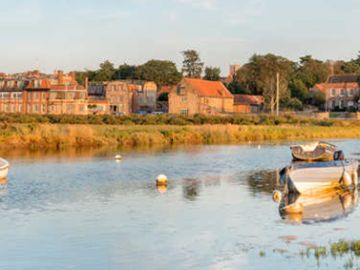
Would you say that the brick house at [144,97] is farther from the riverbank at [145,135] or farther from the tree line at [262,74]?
the riverbank at [145,135]

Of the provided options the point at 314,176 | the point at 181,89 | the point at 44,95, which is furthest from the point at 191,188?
the point at 44,95

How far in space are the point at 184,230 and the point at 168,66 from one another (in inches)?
5513

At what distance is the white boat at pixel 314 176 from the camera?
31.3 metres

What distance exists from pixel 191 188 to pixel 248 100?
9640 cm

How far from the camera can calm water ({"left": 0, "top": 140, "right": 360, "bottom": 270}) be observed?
19.6m

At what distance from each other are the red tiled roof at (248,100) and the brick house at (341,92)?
12574 mm

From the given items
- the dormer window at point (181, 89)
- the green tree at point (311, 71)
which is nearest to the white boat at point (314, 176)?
the dormer window at point (181, 89)

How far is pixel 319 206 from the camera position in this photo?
2920 centimetres

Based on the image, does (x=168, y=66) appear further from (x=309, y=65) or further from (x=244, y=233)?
(x=244, y=233)

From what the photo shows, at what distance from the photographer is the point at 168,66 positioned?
162500 mm

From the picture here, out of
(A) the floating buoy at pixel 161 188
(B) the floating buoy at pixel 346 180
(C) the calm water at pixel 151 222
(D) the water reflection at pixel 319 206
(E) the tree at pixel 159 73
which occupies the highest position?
(E) the tree at pixel 159 73

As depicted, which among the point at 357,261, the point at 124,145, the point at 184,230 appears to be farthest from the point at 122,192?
the point at 124,145

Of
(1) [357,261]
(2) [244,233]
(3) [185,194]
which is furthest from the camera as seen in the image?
(3) [185,194]

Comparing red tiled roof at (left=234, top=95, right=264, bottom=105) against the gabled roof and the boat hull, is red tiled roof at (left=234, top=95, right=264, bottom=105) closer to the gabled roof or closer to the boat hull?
the gabled roof
